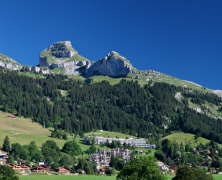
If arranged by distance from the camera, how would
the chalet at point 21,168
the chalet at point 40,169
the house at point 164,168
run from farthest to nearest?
the house at point 164,168 < the chalet at point 40,169 < the chalet at point 21,168

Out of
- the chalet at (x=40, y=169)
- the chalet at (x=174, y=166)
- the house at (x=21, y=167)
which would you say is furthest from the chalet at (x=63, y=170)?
the chalet at (x=174, y=166)

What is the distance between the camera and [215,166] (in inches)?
6156

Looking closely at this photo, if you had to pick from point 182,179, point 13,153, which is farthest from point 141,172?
point 13,153

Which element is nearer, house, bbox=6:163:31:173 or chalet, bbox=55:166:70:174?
house, bbox=6:163:31:173

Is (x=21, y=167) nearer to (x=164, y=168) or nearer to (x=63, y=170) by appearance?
(x=63, y=170)

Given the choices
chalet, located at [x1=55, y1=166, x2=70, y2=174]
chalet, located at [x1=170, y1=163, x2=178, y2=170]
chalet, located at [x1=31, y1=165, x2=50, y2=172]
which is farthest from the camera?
chalet, located at [x1=170, y1=163, x2=178, y2=170]

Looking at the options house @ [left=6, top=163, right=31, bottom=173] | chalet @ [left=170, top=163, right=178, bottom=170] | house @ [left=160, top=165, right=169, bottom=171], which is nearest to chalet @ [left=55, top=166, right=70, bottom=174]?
house @ [left=6, top=163, right=31, bottom=173]

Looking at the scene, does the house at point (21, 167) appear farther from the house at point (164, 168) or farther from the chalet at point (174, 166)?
the chalet at point (174, 166)

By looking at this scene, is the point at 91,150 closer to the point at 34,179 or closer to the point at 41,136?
the point at 41,136

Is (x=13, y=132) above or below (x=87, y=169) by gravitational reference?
above

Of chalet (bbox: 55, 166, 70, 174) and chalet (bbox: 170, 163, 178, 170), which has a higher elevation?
chalet (bbox: 170, 163, 178, 170)

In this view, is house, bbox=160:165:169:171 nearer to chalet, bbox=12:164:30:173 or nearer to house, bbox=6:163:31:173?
house, bbox=6:163:31:173

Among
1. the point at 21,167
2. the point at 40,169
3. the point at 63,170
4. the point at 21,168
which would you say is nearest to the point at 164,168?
the point at 63,170

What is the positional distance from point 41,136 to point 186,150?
10720 centimetres
